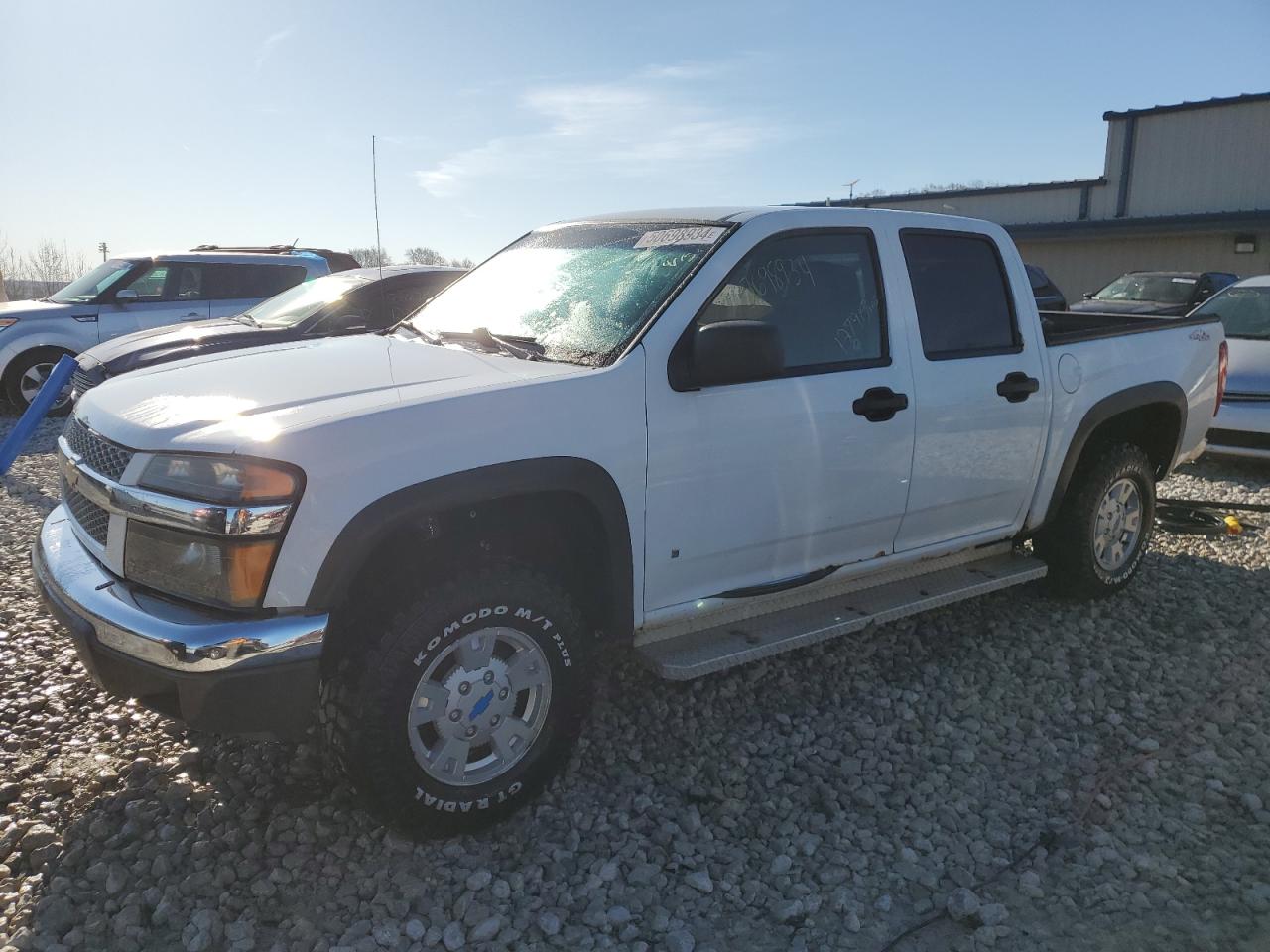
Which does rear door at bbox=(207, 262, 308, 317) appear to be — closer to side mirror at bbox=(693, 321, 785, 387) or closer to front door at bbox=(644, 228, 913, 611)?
front door at bbox=(644, 228, 913, 611)

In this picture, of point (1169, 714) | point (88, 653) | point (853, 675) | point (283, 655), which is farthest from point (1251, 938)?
point (88, 653)

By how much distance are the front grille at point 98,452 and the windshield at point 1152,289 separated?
16076mm

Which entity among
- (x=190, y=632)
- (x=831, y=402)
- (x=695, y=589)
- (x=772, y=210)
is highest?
(x=772, y=210)

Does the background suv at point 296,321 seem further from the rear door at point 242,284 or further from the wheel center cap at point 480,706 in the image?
the wheel center cap at point 480,706

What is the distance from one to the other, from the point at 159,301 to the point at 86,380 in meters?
3.09

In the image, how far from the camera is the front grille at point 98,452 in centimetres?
288

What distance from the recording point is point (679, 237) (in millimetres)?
3684

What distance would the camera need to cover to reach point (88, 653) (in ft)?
8.95

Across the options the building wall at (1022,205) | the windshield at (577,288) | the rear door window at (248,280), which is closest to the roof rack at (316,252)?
the rear door window at (248,280)

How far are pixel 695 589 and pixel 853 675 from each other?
4.06ft

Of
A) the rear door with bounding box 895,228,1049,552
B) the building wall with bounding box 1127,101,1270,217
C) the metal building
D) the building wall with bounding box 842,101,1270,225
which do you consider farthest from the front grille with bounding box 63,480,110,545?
the building wall with bounding box 1127,101,1270,217

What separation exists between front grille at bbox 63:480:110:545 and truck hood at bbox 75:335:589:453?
0.25 meters

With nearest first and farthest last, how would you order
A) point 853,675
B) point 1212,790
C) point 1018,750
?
point 1212,790, point 1018,750, point 853,675

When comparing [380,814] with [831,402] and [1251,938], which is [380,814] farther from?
[1251,938]
